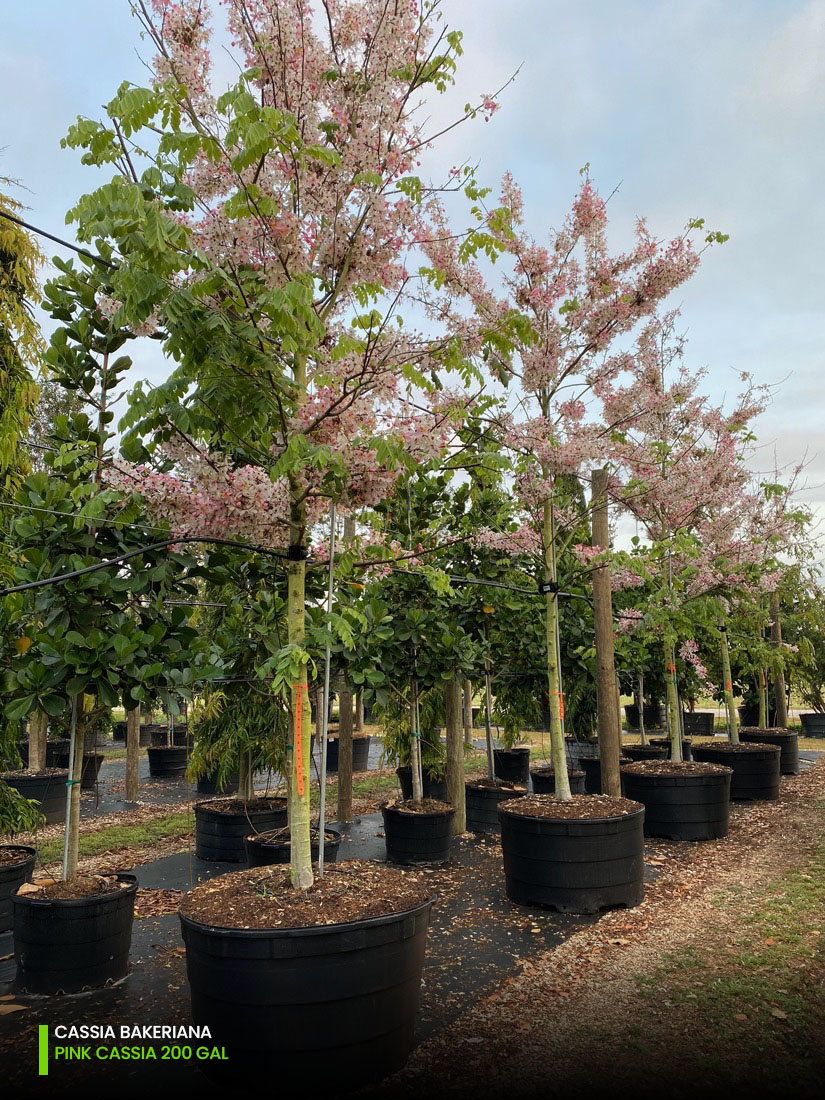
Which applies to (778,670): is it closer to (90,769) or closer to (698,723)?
(698,723)

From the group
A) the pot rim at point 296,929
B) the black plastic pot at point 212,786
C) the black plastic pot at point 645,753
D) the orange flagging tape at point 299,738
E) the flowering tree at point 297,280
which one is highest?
the flowering tree at point 297,280

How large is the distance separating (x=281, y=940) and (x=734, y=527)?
703 cm

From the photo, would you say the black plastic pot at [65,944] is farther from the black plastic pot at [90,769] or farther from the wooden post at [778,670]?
the wooden post at [778,670]

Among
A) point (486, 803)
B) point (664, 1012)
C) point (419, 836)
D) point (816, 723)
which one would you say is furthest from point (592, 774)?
point (816, 723)

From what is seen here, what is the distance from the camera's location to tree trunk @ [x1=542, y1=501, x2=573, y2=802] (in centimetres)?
558

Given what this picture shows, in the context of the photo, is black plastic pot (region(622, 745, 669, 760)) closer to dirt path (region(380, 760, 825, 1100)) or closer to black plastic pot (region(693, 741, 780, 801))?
black plastic pot (region(693, 741, 780, 801))

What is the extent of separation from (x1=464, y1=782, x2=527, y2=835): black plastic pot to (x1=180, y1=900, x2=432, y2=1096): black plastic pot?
188 inches

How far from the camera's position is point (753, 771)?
8.81m

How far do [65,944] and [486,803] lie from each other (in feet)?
15.1

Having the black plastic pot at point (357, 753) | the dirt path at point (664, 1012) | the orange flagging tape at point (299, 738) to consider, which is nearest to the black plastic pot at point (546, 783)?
the dirt path at point (664, 1012)

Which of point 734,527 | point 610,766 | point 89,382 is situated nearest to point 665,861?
point 610,766

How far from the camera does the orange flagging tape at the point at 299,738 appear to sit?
3.23 m

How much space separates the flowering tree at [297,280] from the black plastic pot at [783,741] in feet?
30.3

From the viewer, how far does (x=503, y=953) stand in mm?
4242
